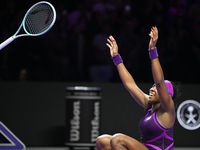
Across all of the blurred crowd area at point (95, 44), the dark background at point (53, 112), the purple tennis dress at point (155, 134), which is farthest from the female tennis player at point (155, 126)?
the blurred crowd area at point (95, 44)

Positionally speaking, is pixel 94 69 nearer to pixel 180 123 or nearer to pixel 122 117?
pixel 122 117

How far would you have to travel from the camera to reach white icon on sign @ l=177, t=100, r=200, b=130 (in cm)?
610

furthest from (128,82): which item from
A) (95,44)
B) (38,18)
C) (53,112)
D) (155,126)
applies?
(95,44)

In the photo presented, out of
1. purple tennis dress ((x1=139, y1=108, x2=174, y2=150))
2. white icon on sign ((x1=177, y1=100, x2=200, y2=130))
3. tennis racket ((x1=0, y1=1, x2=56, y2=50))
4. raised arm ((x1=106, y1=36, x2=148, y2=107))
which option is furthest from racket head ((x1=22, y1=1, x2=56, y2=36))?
white icon on sign ((x1=177, y1=100, x2=200, y2=130))

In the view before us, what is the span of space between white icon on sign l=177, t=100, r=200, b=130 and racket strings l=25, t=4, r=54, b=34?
9.37 feet

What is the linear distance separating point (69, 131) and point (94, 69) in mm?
1261

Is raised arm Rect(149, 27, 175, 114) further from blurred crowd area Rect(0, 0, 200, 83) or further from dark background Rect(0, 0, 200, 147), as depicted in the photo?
blurred crowd area Rect(0, 0, 200, 83)

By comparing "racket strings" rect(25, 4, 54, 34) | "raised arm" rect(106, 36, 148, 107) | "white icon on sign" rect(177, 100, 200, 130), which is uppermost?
"racket strings" rect(25, 4, 54, 34)

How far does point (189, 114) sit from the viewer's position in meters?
6.10

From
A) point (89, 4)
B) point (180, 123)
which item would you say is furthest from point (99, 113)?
point (89, 4)

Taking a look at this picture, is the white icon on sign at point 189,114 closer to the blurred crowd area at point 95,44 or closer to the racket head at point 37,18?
the blurred crowd area at point 95,44

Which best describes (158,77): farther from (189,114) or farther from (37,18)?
(189,114)

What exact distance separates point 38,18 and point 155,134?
184cm

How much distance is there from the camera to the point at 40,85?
6062 mm
